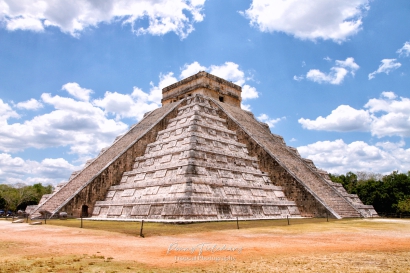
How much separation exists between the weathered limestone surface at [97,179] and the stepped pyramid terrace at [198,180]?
2.0 inches

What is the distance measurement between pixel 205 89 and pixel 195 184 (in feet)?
45.6

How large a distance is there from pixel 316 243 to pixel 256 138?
13.1m

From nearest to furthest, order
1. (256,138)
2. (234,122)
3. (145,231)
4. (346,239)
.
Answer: (346,239), (145,231), (256,138), (234,122)

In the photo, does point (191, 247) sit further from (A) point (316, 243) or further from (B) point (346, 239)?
(B) point (346, 239)

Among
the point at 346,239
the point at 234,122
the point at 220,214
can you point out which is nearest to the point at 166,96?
the point at 234,122

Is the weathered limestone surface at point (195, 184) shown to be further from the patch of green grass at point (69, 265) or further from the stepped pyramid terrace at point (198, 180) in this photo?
the patch of green grass at point (69, 265)

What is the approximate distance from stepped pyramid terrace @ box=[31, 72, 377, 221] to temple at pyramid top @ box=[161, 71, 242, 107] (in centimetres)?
363

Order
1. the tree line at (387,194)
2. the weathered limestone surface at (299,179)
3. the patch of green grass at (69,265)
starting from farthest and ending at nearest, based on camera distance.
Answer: the tree line at (387,194) < the weathered limestone surface at (299,179) < the patch of green grass at (69,265)

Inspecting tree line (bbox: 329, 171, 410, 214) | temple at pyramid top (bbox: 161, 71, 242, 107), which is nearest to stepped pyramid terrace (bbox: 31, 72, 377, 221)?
temple at pyramid top (bbox: 161, 71, 242, 107)

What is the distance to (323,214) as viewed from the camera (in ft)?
54.2

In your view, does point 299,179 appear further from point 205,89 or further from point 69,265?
point 69,265

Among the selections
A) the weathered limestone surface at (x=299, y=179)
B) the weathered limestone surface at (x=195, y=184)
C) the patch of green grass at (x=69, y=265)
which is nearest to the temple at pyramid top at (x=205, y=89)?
the weathered limestone surface at (x=299, y=179)

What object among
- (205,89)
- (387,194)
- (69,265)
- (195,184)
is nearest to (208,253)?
(69,265)

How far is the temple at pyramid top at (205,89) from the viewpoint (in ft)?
87.6
